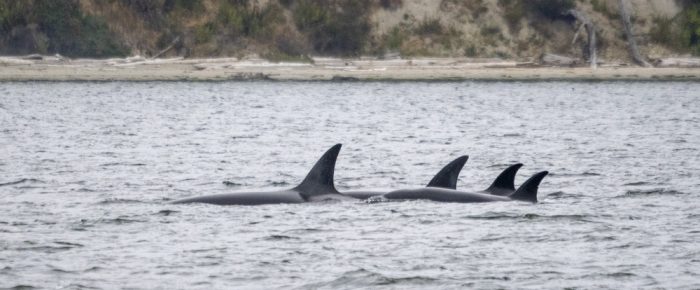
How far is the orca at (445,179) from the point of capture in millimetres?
25438

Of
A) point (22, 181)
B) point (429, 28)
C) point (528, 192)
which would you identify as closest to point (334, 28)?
point (429, 28)

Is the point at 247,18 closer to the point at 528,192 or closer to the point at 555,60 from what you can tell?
the point at 555,60

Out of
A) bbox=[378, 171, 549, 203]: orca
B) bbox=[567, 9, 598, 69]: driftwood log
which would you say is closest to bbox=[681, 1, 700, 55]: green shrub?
bbox=[567, 9, 598, 69]: driftwood log

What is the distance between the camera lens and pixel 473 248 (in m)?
20.7

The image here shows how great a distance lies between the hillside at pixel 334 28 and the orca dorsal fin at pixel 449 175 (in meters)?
54.2

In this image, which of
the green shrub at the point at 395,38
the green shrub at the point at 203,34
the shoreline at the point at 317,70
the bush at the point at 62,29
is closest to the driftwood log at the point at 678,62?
the shoreline at the point at 317,70

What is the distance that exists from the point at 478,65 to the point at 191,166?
44.6 m

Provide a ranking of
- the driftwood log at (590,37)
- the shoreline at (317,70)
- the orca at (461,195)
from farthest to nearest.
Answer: the driftwood log at (590,37), the shoreline at (317,70), the orca at (461,195)

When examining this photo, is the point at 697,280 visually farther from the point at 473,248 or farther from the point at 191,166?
the point at 191,166

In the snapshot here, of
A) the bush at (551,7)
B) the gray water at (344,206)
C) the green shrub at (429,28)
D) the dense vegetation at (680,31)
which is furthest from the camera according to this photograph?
the bush at (551,7)

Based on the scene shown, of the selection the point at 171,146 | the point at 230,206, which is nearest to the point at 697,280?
the point at 230,206

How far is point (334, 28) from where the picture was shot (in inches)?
3273

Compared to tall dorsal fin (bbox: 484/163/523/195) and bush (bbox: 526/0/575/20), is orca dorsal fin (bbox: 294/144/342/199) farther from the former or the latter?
bush (bbox: 526/0/575/20)

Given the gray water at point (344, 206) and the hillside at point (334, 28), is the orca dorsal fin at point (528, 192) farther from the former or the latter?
the hillside at point (334, 28)
